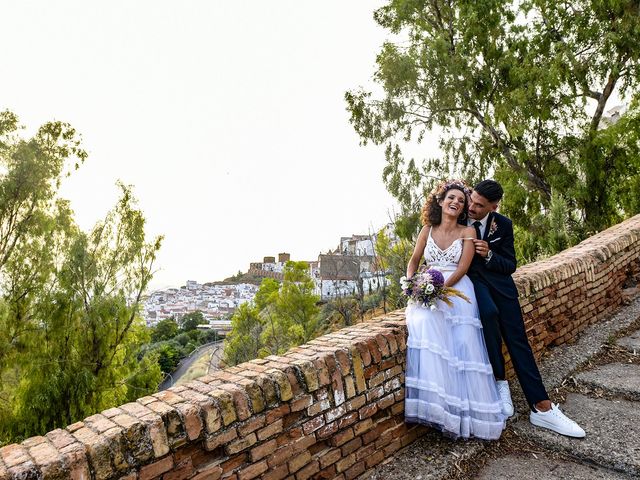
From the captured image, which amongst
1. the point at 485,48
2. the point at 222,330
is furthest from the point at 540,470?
the point at 222,330

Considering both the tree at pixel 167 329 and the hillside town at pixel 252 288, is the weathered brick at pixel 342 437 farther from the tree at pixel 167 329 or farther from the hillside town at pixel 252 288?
the tree at pixel 167 329

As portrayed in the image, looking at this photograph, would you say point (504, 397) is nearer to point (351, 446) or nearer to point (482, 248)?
point (482, 248)

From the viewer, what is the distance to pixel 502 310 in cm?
319

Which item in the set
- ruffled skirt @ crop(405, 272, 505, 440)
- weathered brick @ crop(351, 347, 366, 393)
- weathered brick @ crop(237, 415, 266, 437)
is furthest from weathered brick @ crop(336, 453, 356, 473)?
weathered brick @ crop(237, 415, 266, 437)

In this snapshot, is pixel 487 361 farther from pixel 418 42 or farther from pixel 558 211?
pixel 418 42

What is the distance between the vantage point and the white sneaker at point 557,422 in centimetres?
292

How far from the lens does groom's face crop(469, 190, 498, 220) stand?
3254mm

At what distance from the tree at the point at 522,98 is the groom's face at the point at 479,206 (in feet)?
35.1

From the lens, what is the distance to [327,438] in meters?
2.55

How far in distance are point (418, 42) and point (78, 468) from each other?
20.2 m

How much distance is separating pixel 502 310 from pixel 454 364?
619 millimetres

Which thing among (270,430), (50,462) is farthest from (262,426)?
(50,462)

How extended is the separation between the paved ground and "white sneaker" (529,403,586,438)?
0.13ft

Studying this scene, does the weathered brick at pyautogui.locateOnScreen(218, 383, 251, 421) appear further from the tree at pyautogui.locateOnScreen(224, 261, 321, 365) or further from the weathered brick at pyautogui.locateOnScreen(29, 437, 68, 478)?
the tree at pyautogui.locateOnScreen(224, 261, 321, 365)
